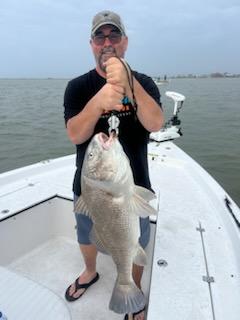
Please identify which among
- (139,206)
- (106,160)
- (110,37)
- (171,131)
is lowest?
(171,131)

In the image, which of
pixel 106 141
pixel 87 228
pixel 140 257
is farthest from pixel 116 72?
pixel 87 228

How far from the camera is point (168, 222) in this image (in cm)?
317

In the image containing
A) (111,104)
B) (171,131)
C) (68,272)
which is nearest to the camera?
(111,104)

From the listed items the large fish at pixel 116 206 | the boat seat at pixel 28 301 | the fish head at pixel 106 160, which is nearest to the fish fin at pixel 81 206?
the large fish at pixel 116 206

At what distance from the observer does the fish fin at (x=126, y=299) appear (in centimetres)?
196

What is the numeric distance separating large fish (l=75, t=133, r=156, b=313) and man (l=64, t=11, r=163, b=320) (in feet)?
0.80

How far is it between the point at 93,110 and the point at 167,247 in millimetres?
1467

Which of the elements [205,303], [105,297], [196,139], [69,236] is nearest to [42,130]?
[196,139]

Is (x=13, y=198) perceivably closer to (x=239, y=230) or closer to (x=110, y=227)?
(x=110, y=227)

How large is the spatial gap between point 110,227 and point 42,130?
1403 centimetres

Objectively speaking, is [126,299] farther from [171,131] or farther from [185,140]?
[185,140]

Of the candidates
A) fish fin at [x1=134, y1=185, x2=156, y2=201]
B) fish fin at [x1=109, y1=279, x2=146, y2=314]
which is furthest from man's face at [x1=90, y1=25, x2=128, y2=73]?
fish fin at [x1=109, y1=279, x2=146, y2=314]

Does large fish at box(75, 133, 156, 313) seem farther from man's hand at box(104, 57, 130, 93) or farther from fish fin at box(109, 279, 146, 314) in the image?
man's hand at box(104, 57, 130, 93)

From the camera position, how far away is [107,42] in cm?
203
